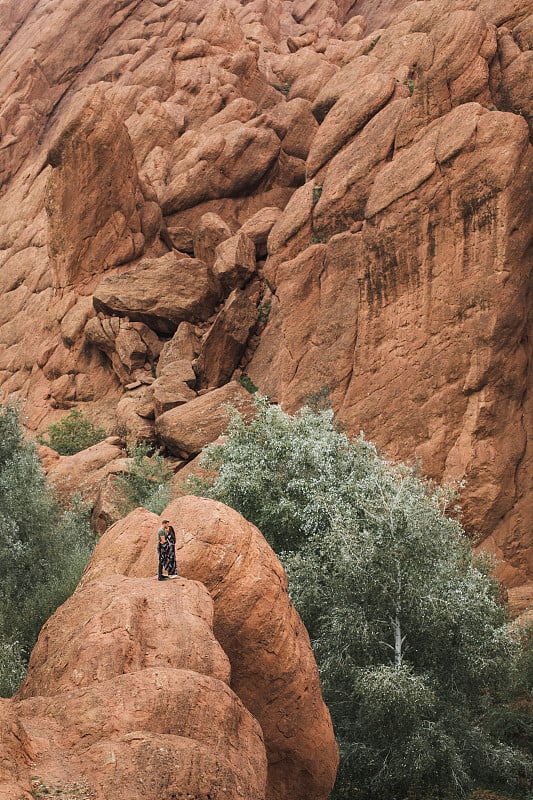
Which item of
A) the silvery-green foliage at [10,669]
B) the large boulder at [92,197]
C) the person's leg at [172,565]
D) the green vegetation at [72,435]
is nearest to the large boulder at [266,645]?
the person's leg at [172,565]

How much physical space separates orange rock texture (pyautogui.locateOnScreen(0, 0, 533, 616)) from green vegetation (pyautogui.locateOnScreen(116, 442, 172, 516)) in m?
1.94

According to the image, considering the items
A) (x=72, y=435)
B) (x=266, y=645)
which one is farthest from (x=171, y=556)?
(x=72, y=435)

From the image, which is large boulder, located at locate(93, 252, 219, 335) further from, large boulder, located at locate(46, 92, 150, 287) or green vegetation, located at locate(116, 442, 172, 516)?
green vegetation, located at locate(116, 442, 172, 516)

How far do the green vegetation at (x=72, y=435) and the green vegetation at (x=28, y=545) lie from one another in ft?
40.2

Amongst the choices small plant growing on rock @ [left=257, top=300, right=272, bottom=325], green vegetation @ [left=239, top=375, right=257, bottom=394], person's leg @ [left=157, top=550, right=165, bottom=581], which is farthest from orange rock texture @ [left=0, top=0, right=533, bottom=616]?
person's leg @ [left=157, top=550, right=165, bottom=581]

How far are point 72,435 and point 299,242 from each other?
16.7m

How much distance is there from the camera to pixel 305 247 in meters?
42.9

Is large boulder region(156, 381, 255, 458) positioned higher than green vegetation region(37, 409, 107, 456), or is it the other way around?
large boulder region(156, 381, 255, 458)

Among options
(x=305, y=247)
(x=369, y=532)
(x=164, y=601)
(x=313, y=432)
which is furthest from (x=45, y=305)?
(x=164, y=601)

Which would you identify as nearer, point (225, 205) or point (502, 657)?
point (502, 657)

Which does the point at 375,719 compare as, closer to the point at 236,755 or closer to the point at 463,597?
the point at 463,597

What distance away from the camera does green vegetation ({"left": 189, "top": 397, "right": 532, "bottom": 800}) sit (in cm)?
1953

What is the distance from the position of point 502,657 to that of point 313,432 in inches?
440

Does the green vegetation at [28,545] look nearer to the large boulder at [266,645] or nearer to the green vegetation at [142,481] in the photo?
the green vegetation at [142,481]
